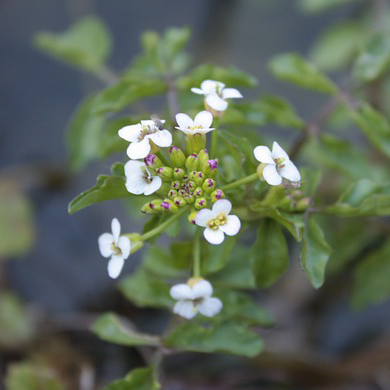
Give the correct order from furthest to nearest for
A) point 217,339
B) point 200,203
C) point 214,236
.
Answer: point 217,339 → point 200,203 → point 214,236

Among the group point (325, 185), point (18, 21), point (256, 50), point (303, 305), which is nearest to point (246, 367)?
point (303, 305)

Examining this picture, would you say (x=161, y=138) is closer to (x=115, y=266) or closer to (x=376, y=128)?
(x=115, y=266)

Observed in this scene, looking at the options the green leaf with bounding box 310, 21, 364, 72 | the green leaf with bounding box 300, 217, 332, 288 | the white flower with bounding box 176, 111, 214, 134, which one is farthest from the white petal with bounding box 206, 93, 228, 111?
the green leaf with bounding box 310, 21, 364, 72

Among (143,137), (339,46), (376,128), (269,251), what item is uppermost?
(339,46)

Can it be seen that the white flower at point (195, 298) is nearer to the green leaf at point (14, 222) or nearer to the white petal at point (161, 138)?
the white petal at point (161, 138)

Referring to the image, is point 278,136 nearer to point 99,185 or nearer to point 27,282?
point 27,282

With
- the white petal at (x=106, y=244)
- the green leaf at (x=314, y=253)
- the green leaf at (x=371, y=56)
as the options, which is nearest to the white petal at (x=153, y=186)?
the white petal at (x=106, y=244)

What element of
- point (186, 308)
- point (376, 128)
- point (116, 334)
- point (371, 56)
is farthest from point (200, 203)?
point (371, 56)
